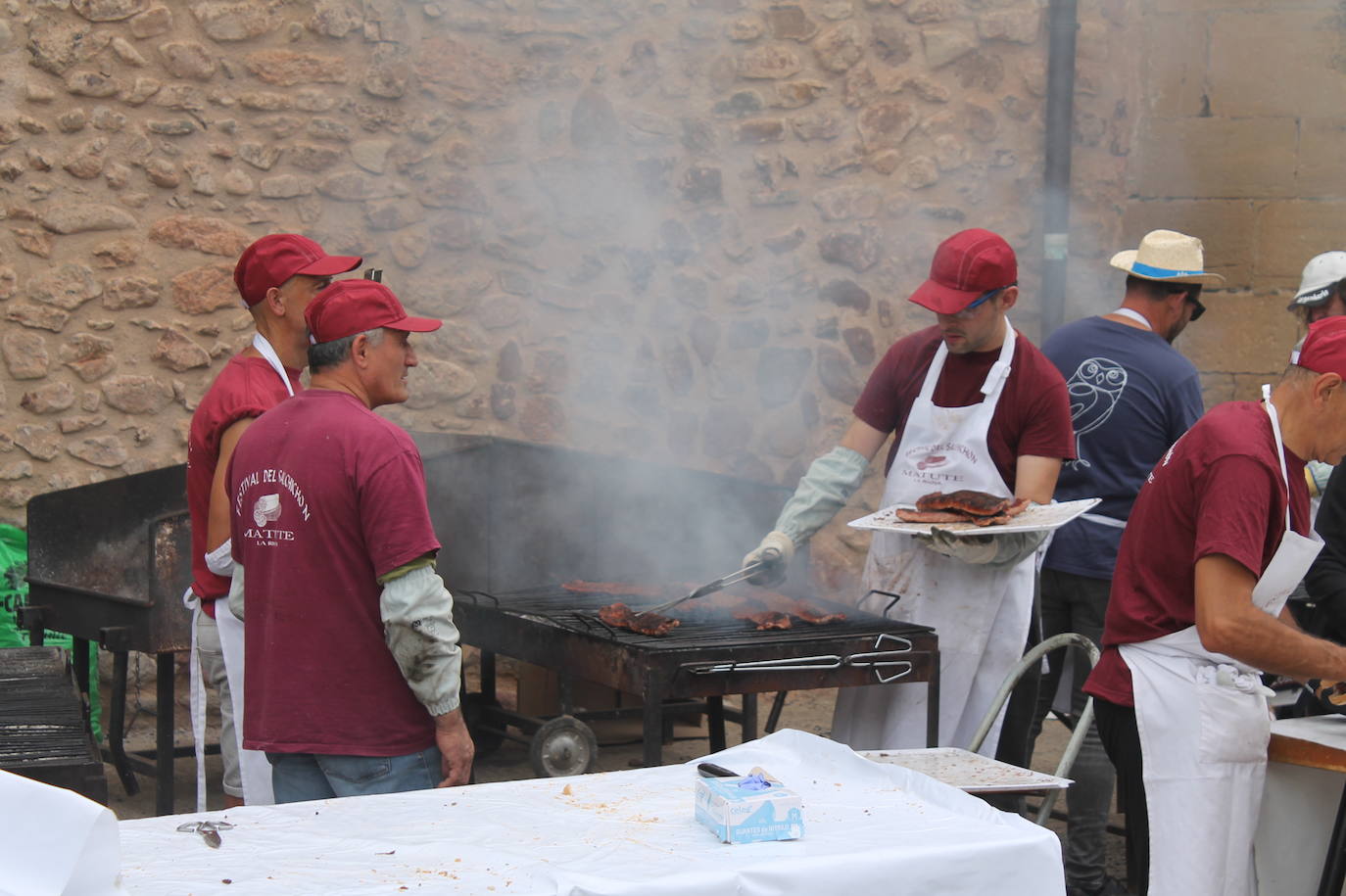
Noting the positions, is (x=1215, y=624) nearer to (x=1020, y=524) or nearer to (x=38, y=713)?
(x=1020, y=524)

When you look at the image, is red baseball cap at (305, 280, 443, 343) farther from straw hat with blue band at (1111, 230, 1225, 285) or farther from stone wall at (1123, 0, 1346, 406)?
stone wall at (1123, 0, 1346, 406)

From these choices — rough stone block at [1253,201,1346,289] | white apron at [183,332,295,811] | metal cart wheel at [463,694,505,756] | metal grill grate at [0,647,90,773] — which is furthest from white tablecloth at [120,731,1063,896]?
rough stone block at [1253,201,1346,289]

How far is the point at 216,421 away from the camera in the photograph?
3.71m

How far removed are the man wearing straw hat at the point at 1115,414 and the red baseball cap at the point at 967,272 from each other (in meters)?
0.80

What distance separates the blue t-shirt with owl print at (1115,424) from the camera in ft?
16.7

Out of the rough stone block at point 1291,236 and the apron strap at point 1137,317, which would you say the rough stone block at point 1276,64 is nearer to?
the rough stone block at point 1291,236

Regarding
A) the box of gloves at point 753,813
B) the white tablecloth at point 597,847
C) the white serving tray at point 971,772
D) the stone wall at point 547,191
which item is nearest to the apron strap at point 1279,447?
the white serving tray at point 971,772

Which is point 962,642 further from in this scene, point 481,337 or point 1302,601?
point 481,337

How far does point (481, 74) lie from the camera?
709 centimetres

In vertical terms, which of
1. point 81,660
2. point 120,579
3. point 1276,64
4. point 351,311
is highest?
point 1276,64

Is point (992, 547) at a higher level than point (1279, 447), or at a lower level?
lower

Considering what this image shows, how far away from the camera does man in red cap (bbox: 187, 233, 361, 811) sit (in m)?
3.71

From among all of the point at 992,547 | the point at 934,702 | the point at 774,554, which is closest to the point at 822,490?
the point at 774,554

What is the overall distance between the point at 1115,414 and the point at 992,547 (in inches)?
38.0
